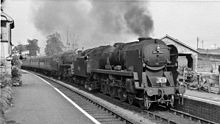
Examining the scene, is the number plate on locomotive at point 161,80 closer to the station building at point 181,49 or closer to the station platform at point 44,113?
the station platform at point 44,113

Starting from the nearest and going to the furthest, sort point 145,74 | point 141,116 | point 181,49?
point 141,116 < point 145,74 < point 181,49

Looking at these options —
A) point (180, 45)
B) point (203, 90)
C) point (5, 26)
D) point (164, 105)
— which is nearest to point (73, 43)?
point (180, 45)

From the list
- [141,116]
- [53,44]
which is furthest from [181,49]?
[53,44]

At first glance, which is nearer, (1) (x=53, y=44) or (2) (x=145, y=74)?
(2) (x=145, y=74)

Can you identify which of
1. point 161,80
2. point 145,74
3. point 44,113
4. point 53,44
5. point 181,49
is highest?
point 53,44

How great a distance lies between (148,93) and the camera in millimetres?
11000

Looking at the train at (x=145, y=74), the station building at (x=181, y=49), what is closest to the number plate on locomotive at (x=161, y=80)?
the train at (x=145, y=74)

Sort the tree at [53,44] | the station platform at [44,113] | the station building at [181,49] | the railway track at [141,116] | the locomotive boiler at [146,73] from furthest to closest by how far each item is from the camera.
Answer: the tree at [53,44] → the station building at [181,49] → the locomotive boiler at [146,73] → the railway track at [141,116] → the station platform at [44,113]

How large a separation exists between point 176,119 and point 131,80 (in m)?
2.51

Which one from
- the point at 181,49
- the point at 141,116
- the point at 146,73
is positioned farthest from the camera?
the point at 181,49

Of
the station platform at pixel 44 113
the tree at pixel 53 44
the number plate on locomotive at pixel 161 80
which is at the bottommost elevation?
the station platform at pixel 44 113

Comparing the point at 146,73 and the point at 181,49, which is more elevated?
the point at 181,49

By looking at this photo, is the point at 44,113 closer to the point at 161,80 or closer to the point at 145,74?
the point at 145,74

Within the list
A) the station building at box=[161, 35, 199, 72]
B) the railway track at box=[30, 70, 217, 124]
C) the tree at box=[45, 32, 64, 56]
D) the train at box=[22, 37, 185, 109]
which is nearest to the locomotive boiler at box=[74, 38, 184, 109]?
the train at box=[22, 37, 185, 109]
